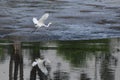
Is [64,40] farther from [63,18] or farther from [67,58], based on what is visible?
[63,18]

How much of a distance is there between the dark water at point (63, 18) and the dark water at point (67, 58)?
2.05 feet

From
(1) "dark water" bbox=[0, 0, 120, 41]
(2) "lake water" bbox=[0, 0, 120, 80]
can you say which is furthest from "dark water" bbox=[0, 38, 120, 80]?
(1) "dark water" bbox=[0, 0, 120, 41]

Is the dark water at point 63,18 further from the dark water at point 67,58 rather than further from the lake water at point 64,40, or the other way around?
the dark water at point 67,58

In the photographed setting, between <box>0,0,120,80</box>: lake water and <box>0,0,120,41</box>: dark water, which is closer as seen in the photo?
<box>0,0,120,80</box>: lake water

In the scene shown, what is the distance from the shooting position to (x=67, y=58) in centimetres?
1078

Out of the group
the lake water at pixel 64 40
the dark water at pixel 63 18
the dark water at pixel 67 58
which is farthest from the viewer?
the dark water at pixel 63 18

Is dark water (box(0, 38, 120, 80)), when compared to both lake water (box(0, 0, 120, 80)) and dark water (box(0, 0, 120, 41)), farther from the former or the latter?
dark water (box(0, 0, 120, 41))

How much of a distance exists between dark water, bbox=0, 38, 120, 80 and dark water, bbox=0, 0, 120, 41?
2.05 ft

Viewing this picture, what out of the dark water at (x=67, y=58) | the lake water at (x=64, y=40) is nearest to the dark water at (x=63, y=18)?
the lake water at (x=64, y=40)

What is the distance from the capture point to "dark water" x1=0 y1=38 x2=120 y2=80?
9328 mm

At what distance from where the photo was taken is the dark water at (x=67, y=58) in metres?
9.33

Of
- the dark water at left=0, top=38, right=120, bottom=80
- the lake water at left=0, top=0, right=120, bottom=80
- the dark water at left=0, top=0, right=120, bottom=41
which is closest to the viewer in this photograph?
the dark water at left=0, top=38, right=120, bottom=80

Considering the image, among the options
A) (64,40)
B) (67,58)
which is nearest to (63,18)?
(64,40)

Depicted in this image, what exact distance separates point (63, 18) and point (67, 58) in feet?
13.5
